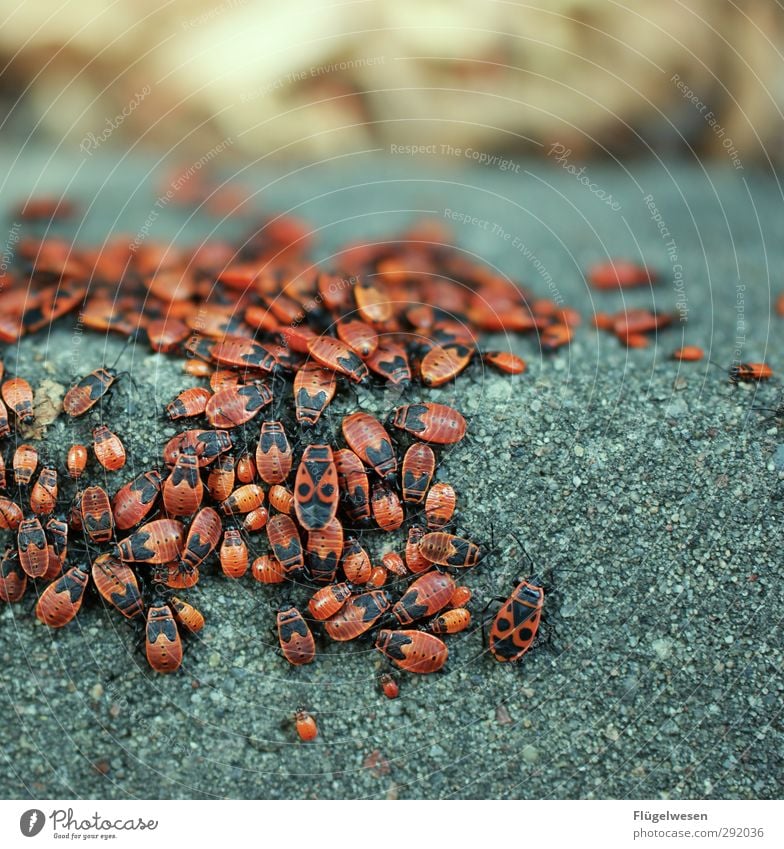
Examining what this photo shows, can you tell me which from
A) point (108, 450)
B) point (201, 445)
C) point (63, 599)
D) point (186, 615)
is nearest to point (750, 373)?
point (201, 445)

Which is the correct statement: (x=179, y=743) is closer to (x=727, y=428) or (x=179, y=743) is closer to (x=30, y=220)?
(x=727, y=428)

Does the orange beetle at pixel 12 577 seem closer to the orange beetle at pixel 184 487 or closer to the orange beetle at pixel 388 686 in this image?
the orange beetle at pixel 184 487

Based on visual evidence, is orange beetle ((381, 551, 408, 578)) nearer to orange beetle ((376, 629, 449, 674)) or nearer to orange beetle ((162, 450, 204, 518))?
orange beetle ((376, 629, 449, 674))

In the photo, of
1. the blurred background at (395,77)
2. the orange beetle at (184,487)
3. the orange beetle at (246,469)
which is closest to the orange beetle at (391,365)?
the orange beetle at (246,469)

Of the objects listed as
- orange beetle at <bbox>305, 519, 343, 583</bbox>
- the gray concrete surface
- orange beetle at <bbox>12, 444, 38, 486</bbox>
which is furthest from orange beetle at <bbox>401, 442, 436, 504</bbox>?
orange beetle at <bbox>12, 444, 38, 486</bbox>
